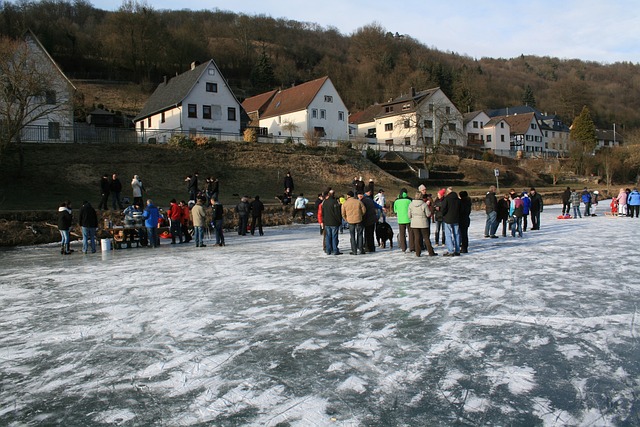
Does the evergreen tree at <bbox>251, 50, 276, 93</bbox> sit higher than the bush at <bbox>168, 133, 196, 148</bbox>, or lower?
higher

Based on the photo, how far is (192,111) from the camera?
1789 inches

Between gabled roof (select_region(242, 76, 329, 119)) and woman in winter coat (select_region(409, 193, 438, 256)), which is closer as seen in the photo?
woman in winter coat (select_region(409, 193, 438, 256))

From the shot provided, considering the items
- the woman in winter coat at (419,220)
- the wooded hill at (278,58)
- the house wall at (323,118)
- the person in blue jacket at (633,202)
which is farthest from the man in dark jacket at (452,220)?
the wooded hill at (278,58)

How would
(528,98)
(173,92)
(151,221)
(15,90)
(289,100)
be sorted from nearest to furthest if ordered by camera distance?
(151,221) < (15,90) < (173,92) < (289,100) < (528,98)

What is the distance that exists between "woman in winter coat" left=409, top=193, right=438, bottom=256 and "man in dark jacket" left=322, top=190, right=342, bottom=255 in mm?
1944

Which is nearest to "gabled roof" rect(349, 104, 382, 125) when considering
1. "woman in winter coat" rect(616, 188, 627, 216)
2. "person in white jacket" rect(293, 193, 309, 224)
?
"woman in winter coat" rect(616, 188, 627, 216)

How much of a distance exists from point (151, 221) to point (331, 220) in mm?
6383

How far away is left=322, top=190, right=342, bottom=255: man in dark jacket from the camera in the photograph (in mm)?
13359

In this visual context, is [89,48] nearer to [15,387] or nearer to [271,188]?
[271,188]

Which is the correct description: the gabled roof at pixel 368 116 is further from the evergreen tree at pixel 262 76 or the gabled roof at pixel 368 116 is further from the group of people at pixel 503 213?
the group of people at pixel 503 213

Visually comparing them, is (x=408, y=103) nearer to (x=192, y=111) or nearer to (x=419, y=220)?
(x=192, y=111)

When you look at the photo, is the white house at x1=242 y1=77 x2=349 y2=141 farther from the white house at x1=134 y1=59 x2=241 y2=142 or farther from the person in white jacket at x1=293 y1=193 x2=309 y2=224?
the person in white jacket at x1=293 y1=193 x2=309 y2=224

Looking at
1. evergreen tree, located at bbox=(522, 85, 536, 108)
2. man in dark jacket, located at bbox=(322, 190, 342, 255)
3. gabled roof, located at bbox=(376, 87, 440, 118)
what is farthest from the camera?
evergreen tree, located at bbox=(522, 85, 536, 108)

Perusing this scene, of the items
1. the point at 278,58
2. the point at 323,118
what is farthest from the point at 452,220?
the point at 278,58
